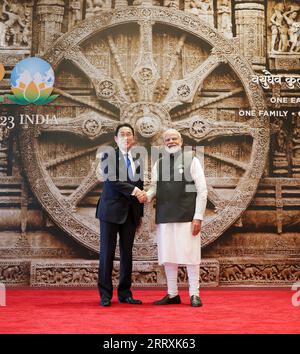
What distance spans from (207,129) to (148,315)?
107 inches

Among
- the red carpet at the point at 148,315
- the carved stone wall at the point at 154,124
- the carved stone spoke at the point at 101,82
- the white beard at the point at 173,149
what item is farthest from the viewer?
the carved stone spoke at the point at 101,82

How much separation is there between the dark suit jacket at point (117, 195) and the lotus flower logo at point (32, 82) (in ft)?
5.70

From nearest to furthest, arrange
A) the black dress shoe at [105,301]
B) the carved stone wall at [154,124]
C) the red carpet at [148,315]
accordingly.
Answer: the red carpet at [148,315] → the black dress shoe at [105,301] → the carved stone wall at [154,124]

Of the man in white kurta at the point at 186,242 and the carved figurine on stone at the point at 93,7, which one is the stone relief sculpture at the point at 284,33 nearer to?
the carved figurine on stone at the point at 93,7

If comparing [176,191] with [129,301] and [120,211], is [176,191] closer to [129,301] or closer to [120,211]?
[120,211]

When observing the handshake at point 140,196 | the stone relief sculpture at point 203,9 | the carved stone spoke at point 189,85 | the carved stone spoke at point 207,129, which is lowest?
the handshake at point 140,196

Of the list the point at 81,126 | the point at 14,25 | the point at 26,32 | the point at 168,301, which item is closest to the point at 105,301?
the point at 168,301

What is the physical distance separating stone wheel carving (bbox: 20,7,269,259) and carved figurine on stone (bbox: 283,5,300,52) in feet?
1.88

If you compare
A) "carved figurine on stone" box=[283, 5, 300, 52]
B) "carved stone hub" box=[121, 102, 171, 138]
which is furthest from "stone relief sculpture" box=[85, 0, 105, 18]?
"carved figurine on stone" box=[283, 5, 300, 52]

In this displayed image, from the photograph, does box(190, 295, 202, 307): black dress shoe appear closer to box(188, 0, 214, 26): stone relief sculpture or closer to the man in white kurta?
the man in white kurta

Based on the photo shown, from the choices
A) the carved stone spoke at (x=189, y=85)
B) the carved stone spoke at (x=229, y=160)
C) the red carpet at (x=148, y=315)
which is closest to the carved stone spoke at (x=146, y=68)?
the carved stone spoke at (x=189, y=85)

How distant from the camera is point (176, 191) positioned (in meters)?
4.53

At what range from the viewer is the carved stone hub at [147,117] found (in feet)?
20.0

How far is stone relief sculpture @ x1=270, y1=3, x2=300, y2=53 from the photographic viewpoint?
6234 mm
